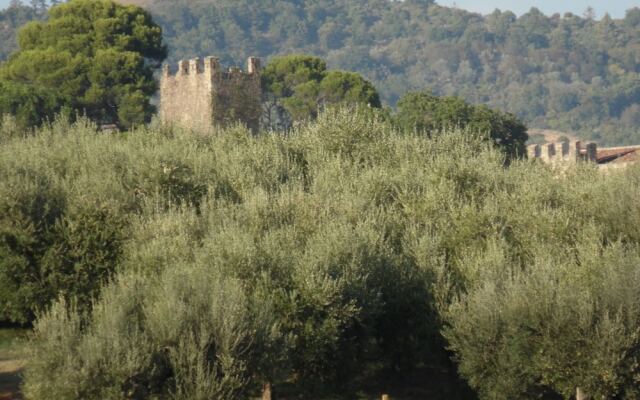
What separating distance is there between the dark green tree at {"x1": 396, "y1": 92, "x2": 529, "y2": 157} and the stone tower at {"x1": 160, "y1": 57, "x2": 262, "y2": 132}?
9.81 meters

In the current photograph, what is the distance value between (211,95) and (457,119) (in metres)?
15.5

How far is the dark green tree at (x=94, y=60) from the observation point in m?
57.4

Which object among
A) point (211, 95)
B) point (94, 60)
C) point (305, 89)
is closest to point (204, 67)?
point (211, 95)

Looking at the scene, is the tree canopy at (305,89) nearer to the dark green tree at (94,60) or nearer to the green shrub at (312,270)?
the dark green tree at (94,60)

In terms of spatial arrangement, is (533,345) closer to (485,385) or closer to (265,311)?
(485,385)

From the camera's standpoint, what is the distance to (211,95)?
50344 mm

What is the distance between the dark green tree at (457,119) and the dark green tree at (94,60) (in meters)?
12.4

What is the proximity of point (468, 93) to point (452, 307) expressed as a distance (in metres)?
169

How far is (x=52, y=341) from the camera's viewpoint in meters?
23.3

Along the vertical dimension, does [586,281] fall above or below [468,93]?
above

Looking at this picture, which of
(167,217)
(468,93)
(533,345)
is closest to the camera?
(533,345)

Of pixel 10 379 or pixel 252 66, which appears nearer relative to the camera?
pixel 10 379

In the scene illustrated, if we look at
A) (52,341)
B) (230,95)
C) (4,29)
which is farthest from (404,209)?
(4,29)

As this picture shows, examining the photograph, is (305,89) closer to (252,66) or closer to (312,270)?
(252,66)
